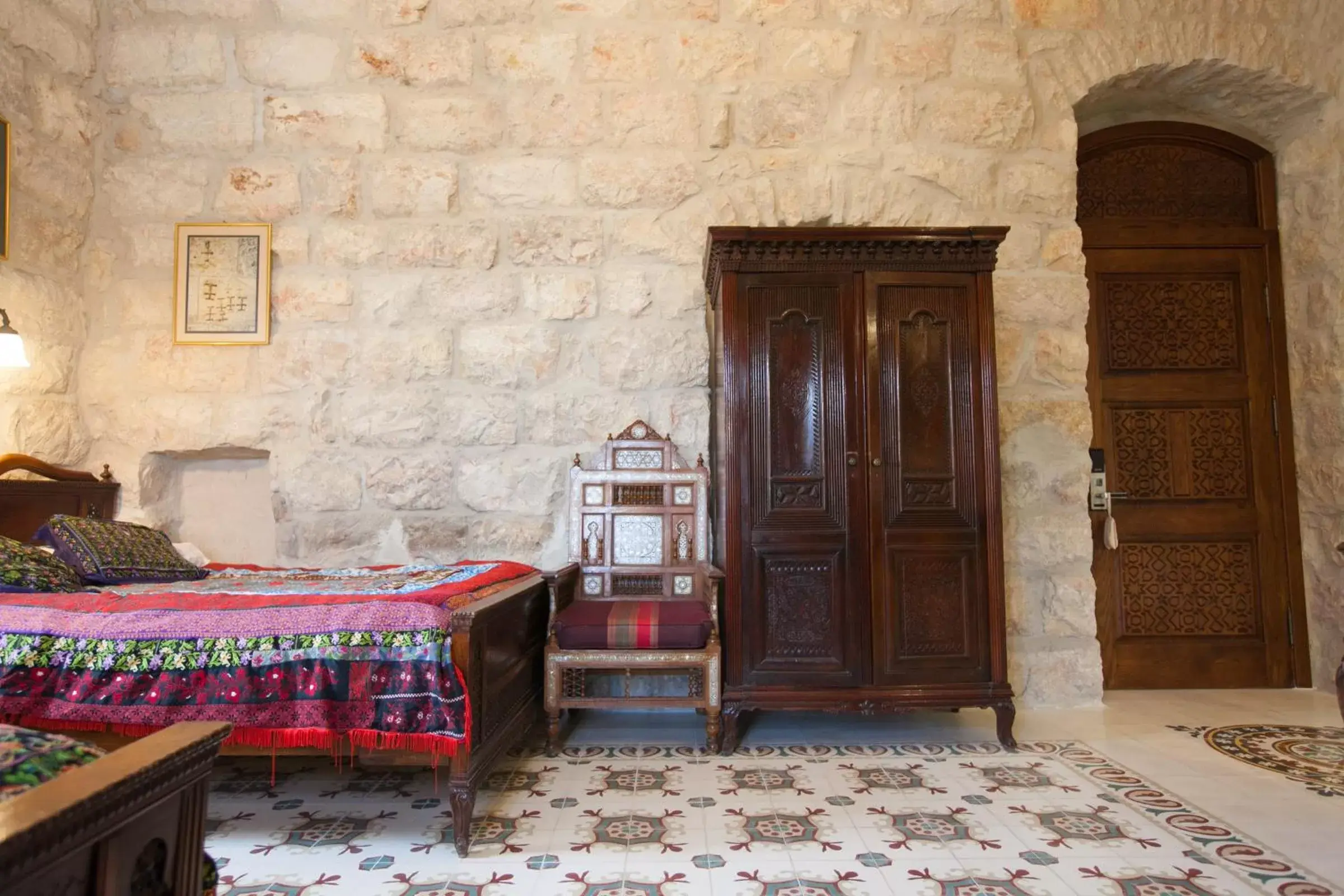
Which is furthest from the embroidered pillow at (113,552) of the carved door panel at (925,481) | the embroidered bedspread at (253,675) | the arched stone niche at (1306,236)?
the arched stone niche at (1306,236)

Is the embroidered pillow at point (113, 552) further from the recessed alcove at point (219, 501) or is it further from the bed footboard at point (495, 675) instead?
the bed footboard at point (495, 675)

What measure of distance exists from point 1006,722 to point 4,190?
16.6 feet

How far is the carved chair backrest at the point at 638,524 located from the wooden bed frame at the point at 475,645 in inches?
6.6

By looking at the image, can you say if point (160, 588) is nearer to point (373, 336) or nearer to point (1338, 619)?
point (373, 336)

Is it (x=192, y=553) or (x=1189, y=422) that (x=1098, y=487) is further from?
(x=192, y=553)

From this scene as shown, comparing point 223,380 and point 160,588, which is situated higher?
point 223,380

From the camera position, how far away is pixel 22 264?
3570 millimetres

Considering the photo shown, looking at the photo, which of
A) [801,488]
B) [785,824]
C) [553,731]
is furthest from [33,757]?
[801,488]

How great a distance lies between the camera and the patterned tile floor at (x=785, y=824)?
1.98 meters

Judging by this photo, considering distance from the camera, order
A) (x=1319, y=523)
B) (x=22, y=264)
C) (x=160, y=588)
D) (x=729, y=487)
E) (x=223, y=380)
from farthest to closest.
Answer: (x=1319, y=523) → (x=223, y=380) → (x=22, y=264) → (x=729, y=487) → (x=160, y=588)

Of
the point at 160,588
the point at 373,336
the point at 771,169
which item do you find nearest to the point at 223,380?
the point at 373,336

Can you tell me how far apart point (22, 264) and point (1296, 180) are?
22.2 ft

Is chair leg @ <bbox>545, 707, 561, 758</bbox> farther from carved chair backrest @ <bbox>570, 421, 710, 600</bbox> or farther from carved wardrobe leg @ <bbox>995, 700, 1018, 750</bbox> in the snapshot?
carved wardrobe leg @ <bbox>995, 700, 1018, 750</bbox>

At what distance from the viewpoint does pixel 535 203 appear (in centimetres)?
392
